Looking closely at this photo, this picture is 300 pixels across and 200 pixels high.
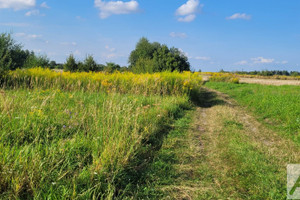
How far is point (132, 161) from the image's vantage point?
365cm

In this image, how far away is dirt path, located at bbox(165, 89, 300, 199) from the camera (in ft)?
10.6

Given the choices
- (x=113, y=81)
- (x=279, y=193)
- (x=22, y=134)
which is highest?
(x=113, y=81)

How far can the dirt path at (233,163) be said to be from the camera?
3.24 m

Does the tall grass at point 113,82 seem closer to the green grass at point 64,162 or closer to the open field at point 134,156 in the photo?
the open field at point 134,156

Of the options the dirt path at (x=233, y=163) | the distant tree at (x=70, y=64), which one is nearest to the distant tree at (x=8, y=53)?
the distant tree at (x=70, y=64)

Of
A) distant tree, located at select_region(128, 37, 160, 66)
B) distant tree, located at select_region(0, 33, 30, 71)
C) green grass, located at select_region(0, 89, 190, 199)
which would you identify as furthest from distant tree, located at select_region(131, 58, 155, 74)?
distant tree, located at select_region(128, 37, 160, 66)

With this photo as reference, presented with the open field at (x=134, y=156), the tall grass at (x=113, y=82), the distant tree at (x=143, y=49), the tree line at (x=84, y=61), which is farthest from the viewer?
the distant tree at (x=143, y=49)

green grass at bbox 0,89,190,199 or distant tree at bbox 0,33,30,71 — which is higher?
distant tree at bbox 0,33,30,71

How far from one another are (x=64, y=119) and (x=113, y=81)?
21.1ft

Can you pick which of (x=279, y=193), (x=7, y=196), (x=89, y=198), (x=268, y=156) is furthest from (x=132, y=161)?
(x=268, y=156)

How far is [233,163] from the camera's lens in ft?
13.9

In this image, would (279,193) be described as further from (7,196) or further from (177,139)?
(7,196)

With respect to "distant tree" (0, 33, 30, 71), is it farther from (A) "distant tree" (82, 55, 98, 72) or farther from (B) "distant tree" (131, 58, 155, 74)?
(B) "distant tree" (131, 58, 155, 74)

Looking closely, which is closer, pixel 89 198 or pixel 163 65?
pixel 89 198
